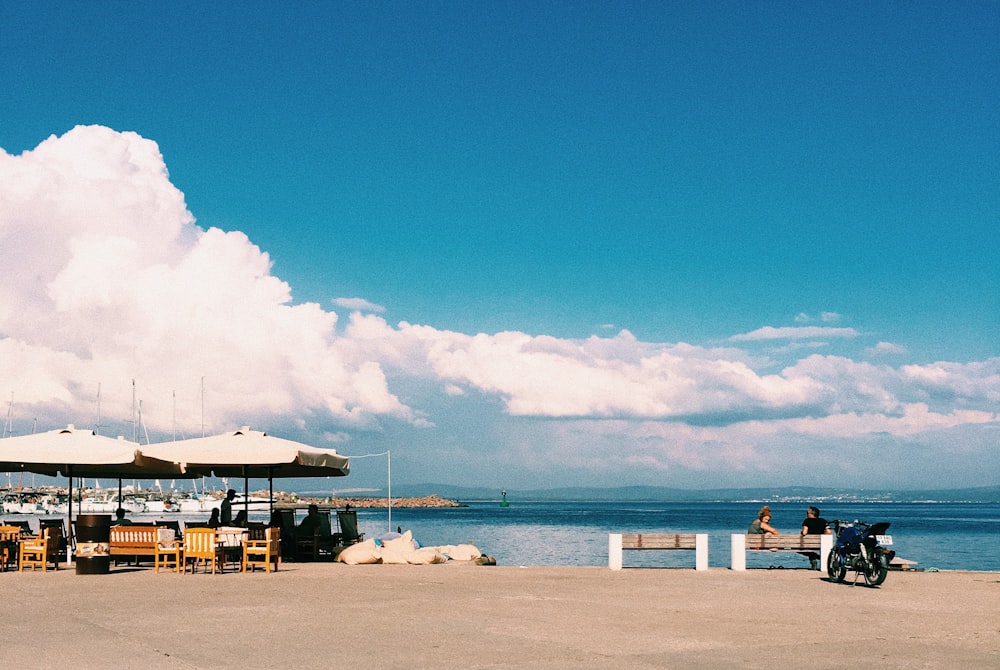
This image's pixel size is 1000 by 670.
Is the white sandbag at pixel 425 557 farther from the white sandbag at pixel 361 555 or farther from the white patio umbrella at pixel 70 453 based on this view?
the white patio umbrella at pixel 70 453

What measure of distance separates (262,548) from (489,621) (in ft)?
26.0

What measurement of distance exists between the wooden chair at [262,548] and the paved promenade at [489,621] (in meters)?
0.73

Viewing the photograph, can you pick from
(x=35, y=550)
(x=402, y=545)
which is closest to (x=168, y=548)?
(x=35, y=550)

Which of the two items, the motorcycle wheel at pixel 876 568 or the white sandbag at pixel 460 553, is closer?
the motorcycle wheel at pixel 876 568

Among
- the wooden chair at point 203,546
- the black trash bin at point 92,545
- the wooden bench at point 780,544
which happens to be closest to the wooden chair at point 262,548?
the wooden chair at point 203,546

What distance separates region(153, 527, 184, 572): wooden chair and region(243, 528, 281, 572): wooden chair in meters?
1.06

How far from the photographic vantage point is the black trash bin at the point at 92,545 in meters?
17.4

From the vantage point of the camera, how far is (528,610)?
1242cm

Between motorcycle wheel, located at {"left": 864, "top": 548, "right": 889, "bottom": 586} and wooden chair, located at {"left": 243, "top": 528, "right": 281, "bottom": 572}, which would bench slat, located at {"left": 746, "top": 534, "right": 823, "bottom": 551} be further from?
wooden chair, located at {"left": 243, "top": 528, "right": 281, "bottom": 572}

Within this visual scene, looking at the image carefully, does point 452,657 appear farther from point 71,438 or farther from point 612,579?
point 71,438

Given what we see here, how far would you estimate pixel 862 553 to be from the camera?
1633cm

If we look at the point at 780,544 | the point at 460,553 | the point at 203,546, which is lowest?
the point at 460,553

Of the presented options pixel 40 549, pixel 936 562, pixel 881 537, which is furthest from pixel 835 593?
pixel 936 562

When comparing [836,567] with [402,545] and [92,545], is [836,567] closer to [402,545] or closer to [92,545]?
[402,545]
